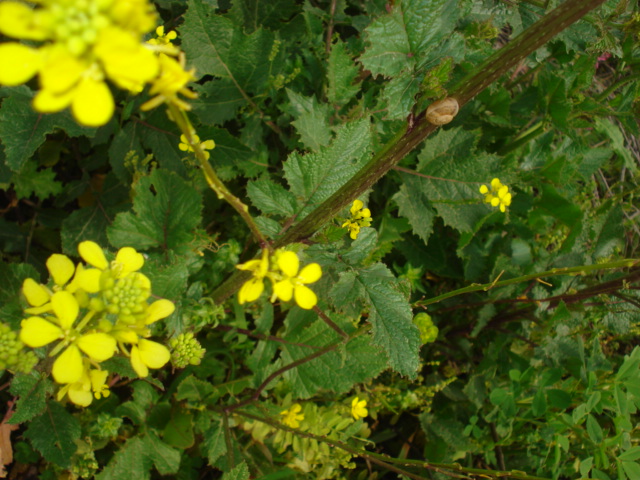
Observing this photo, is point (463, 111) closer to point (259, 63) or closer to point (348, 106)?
point (348, 106)

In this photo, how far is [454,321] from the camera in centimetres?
308

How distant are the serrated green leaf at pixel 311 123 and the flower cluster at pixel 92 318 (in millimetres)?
1211

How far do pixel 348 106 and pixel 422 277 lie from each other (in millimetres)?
1169

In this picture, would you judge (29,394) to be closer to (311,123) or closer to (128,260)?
(128,260)

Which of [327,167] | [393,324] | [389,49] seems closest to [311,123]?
[327,167]

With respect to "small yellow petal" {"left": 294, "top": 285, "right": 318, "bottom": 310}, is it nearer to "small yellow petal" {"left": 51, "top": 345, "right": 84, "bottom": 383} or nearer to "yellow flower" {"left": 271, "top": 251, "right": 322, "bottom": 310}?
"yellow flower" {"left": 271, "top": 251, "right": 322, "bottom": 310}

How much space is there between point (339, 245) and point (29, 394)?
3.78 feet

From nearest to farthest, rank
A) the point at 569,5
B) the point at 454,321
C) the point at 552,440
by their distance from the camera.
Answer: the point at 569,5 < the point at 552,440 < the point at 454,321

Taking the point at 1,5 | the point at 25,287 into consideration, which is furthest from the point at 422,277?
the point at 1,5

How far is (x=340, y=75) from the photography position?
255cm

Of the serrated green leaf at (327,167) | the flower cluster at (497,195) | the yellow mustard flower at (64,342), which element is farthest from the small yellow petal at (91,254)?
the flower cluster at (497,195)

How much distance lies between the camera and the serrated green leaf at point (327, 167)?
1843 millimetres

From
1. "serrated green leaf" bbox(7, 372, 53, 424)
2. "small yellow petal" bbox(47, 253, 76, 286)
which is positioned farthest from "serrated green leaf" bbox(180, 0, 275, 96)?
"serrated green leaf" bbox(7, 372, 53, 424)

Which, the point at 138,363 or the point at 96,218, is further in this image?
the point at 96,218
